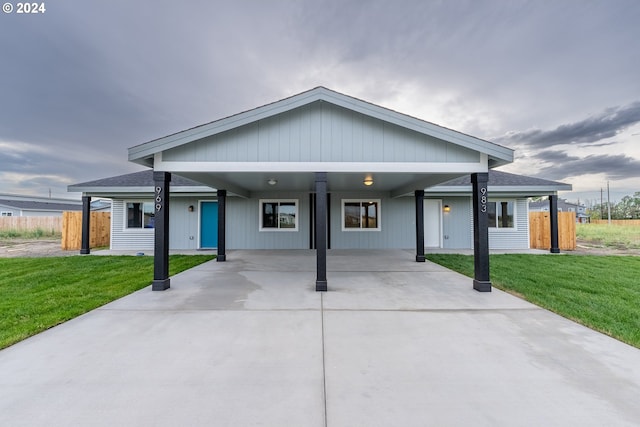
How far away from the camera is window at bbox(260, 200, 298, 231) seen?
11227 mm

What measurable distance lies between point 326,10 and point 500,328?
1152cm

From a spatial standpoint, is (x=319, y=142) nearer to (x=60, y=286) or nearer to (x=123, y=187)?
(x=60, y=286)

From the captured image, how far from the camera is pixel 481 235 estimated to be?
5016mm

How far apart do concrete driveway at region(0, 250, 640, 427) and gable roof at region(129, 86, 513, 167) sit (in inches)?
105

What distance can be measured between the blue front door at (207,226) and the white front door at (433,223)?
903cm

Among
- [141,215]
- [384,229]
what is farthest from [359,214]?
[141,215]

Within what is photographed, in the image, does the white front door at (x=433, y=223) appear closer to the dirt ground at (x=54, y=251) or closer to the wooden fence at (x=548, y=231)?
the wooden fence at (x=548, y=231)

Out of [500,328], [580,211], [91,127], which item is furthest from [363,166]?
[580,211]

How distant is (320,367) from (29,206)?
1505 inches

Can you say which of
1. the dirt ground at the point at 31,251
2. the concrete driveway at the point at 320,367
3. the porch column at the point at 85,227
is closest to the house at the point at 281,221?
the porch column at the point at 85,227

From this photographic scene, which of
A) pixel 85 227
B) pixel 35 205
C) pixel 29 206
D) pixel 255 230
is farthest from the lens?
pixel 35 205

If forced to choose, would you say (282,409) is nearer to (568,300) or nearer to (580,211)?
(568,300)

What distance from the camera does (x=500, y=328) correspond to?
11.2ft

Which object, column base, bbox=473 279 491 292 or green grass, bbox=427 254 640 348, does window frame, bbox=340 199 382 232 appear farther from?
column base, bbox=473 279 491 292
